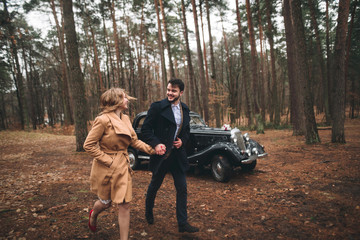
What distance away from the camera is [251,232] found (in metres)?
2.71

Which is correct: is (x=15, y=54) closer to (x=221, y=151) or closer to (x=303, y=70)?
(x=221, y=151)

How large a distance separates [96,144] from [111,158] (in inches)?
9.0

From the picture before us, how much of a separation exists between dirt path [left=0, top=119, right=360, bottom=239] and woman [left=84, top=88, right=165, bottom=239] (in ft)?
2.67

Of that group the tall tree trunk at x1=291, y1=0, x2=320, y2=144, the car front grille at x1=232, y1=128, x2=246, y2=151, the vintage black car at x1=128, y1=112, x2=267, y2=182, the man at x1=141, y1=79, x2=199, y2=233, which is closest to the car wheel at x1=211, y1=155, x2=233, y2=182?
the vintage black car at x1=128, y1=112, x2=267, y2=182

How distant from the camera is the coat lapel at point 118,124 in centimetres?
221

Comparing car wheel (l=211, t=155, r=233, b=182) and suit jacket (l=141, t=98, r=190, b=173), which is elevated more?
suit jacket (l=141, t=98, r=190, b=173)

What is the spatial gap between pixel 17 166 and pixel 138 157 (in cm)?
419

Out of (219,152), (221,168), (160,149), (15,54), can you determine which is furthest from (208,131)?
(15,54)

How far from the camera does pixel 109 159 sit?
2.15m

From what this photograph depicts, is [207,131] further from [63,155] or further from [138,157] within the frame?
[63,155]

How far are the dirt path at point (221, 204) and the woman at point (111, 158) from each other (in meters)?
0.81

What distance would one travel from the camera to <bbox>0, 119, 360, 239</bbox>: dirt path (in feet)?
8.83

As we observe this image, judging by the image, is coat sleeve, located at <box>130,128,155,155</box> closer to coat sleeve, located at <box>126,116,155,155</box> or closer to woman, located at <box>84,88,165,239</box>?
coat sleeve, located at <box>126,116,155,155</box>

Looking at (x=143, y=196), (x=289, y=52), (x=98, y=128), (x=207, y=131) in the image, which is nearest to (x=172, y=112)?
(x=98, y=128)
